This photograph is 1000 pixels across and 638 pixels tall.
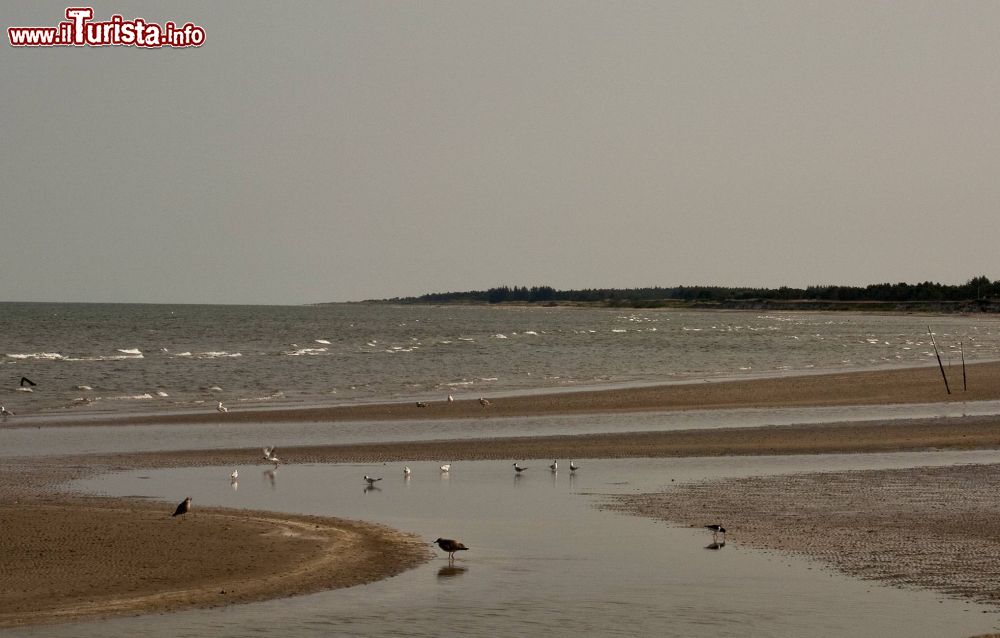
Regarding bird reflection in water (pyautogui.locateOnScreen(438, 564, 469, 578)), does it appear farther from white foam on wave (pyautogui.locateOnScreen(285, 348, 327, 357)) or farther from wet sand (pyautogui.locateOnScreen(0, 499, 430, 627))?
white foam on wave (pyautogui.locateOnScreen(285, 348, 327, 357))

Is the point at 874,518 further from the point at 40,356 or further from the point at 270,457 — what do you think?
the point at 40,356

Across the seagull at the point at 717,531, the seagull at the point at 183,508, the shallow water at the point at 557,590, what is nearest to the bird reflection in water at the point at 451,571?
the shallow water at the point at 557,590

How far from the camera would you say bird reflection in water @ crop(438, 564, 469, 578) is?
13.4 metres

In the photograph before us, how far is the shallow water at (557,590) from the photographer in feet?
36.6

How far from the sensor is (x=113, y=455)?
83.2ft

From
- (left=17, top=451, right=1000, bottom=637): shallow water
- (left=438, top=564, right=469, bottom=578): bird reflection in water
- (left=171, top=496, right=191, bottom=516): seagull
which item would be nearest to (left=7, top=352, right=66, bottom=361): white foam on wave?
(left=17, top=451, right=1000, bottom=637): shallow water

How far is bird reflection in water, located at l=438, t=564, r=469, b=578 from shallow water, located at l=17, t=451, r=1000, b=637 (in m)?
0.05

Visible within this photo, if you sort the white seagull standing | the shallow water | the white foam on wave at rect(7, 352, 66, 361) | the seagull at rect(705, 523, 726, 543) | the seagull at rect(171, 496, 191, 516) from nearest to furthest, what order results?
the shallow water → the seagull at rect(705, 523, 726, 543) → the seagull at rect(171, 496, 191, 516) → the white seagull standing → the white foam on wave at rect(7, 352, 66, 361)

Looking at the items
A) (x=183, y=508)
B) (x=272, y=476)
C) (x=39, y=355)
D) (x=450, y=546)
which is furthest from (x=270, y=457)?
(x=39, y=355)

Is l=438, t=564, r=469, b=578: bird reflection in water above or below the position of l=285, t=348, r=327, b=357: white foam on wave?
below

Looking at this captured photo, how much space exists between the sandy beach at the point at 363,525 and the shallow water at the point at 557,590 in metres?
0.56

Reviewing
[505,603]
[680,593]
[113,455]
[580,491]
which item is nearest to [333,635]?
[505,603]

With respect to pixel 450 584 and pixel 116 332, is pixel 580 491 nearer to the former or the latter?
pixel 450 584

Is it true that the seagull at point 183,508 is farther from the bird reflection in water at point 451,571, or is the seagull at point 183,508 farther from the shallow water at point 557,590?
the bird reflection in water at point 451,571
